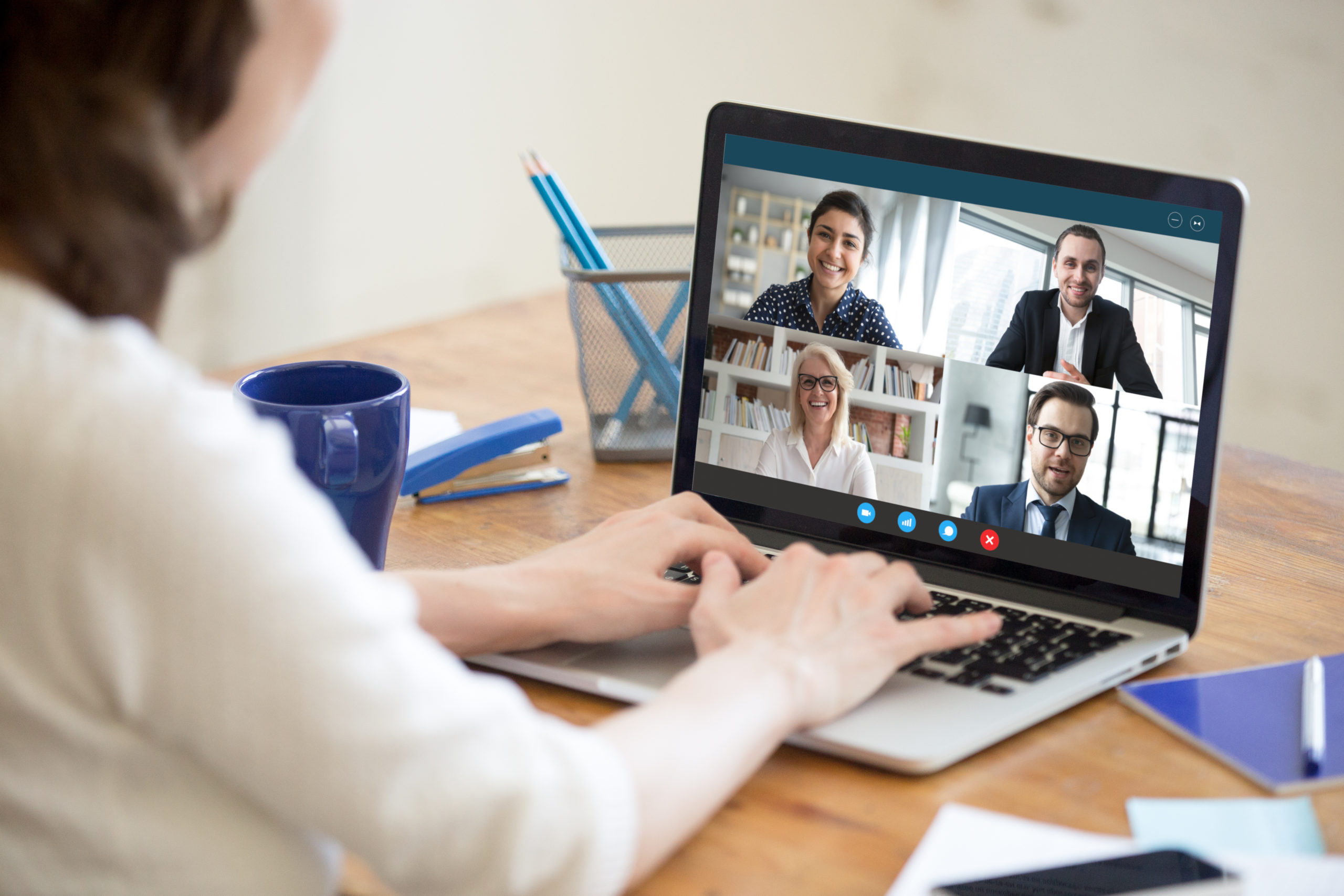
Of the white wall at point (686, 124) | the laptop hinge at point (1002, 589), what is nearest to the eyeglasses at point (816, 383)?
the laptop hinge at point (1002, 589)

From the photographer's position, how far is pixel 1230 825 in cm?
55

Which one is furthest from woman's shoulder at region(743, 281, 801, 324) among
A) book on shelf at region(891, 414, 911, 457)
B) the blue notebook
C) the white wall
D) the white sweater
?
the white wall

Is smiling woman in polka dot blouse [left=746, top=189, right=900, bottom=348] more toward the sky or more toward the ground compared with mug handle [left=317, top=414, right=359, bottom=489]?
more toward the sky

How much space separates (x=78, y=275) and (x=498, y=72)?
249 centimetres

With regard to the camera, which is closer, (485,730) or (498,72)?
(485,730)

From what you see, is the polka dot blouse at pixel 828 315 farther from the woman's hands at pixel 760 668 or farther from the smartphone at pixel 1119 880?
the smartphone at pixel 1119 880

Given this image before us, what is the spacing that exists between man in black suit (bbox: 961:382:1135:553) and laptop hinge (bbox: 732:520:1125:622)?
4 centimetres

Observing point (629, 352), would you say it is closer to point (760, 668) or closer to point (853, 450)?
point (853, 450)

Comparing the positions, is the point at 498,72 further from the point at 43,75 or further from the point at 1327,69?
the point at 43,75

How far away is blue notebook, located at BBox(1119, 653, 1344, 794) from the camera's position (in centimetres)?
60

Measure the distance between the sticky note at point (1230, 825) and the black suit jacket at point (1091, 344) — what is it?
0.25 metres

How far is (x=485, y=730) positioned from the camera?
0.42 meters

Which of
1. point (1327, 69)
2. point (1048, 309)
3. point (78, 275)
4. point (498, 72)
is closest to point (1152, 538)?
point (1048, 309)

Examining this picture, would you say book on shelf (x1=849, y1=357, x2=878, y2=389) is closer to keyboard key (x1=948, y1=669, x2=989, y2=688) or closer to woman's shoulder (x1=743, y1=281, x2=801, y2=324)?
woman's shoulder (x1=743, y1=281, x2=801, y2=324)
